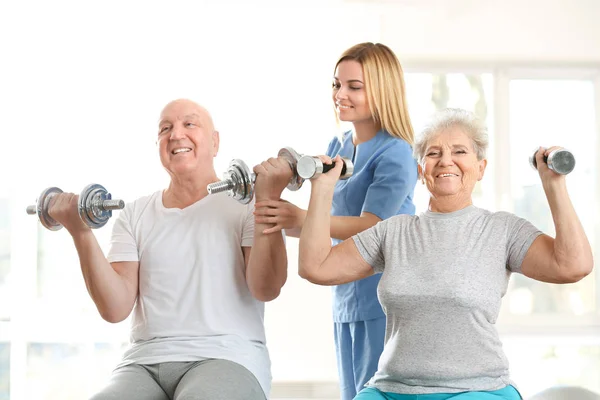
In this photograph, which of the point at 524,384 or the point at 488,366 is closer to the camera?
the point at 488,366

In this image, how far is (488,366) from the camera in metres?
1.69

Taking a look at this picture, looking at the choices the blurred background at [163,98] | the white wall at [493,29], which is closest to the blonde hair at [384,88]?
the blurred background at [163,98]

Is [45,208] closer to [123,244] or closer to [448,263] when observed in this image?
[123,244]

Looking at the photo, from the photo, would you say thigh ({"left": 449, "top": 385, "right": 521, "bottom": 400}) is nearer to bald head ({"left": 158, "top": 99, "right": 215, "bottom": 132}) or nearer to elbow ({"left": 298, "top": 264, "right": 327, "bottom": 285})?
elbow ({"left": 298, "top": 264, "right": 327, "bottom": 285})

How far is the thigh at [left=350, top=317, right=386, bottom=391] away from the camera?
2.26 m

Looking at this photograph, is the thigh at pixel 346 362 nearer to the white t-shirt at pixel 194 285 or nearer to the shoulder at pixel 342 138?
the white t-shirt at pixel 194 285

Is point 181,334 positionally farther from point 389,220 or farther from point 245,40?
point 245,40

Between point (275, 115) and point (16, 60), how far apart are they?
1.46 metres

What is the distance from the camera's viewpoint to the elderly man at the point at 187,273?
77.2 inches

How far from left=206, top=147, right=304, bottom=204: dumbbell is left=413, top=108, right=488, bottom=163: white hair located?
0.33 metres

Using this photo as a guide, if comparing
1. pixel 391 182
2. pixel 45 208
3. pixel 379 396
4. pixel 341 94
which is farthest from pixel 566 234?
pixel 45 208

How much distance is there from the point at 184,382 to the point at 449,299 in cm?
67

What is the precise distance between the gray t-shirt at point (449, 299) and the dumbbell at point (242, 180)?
34 cm

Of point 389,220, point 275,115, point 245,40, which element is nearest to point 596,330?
point 275,115
